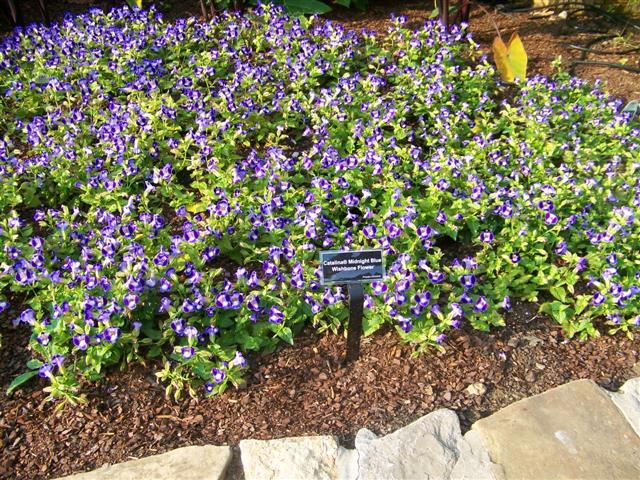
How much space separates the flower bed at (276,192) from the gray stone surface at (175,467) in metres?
0.29

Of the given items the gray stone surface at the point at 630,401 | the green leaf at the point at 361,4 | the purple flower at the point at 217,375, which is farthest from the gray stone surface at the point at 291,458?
the green leaf at the point at 361,4

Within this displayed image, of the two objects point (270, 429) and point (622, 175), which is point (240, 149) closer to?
point (270, 429)

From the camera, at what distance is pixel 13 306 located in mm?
2807

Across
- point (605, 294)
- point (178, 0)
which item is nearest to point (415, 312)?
point (605, 294)

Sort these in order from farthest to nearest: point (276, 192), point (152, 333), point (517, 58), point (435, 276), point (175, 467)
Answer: point (517, 58)
point (276, 192)
point (435, 276)
point (152, 333)
point (175, 467)

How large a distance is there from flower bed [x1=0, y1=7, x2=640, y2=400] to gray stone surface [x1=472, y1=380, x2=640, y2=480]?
409 mm

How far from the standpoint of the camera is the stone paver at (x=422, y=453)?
210cm

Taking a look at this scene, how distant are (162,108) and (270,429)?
2164mm

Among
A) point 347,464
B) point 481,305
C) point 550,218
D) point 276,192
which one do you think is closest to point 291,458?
point 347,464

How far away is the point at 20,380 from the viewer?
2.43m

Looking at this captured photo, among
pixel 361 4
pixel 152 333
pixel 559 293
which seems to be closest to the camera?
pixel 152 333

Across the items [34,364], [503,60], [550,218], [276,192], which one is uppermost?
[503,60]

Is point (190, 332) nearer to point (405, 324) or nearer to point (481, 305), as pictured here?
point (405, 324)

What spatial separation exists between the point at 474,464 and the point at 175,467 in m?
1.06
